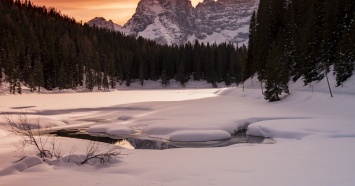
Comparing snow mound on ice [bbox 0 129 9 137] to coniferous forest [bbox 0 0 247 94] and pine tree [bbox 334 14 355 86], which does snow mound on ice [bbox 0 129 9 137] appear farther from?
coniferous forest [bbox 0 0 247 94]

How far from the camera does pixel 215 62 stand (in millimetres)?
132500

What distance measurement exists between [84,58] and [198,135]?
103 m

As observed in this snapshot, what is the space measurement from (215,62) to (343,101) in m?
100.0

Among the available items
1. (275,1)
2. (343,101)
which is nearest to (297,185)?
(343,101)

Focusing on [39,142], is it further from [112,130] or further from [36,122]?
[36,122]

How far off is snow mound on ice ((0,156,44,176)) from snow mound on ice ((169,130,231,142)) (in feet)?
38.7

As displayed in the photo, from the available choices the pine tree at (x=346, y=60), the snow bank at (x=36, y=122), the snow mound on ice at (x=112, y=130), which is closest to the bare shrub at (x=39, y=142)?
the snow bank at (x=36, y=122)

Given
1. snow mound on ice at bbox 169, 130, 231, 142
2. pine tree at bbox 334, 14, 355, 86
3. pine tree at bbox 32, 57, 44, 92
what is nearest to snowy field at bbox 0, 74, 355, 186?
snow mound on ice at bbox 169, 130, 231, 142

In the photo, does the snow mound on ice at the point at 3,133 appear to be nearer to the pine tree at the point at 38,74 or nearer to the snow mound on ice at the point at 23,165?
the snow mound on ice at the point at 23,165

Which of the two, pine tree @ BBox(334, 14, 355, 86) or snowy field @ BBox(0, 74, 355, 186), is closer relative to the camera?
snowy field @ BBox(0, 74, 355, 186)

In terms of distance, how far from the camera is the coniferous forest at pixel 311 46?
42781 millimetres

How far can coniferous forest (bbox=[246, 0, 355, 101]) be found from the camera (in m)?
42.8

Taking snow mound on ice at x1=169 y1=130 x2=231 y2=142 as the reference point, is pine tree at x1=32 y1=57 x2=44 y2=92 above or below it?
above

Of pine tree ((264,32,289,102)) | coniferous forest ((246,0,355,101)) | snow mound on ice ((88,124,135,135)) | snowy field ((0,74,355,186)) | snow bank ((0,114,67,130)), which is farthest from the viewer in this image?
pine tree ((264,32,289,102))
